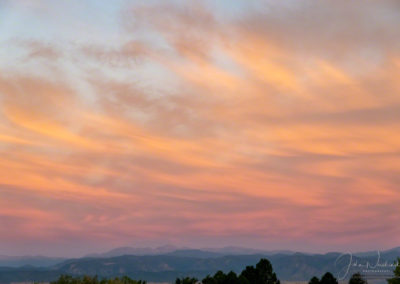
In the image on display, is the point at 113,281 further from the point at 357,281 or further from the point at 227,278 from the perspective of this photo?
the point at 357,281

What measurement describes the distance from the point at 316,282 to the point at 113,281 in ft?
163

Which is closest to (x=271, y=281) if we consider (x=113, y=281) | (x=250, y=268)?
(x=250, y=268)

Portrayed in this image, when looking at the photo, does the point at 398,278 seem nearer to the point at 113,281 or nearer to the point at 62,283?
the point at 113,281

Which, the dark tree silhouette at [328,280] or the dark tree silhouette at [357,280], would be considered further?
the dark tree silhouette at [357,280]

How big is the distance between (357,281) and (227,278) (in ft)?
96.4

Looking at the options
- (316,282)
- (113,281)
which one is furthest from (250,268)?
(113,281)

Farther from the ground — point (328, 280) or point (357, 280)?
point (328, 280)

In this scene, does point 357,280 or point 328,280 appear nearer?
point 328,280

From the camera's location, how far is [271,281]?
118 m

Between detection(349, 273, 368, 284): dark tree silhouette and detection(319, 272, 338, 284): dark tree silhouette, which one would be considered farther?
detection(349, 273, 368, 284): dark tree silhouette

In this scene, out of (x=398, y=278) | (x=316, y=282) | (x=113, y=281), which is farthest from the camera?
(x=316, y=282)

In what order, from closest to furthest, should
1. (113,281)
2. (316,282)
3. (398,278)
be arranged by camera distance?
(113,281) < (398,278) < (316,282)

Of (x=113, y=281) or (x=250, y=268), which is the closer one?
(x=113, y=281)

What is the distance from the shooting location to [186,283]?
12481cm
